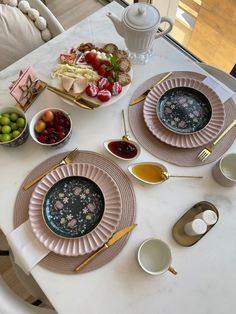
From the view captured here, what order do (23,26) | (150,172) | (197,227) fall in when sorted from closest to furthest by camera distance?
(197,227) → (150,172) → (23,26)

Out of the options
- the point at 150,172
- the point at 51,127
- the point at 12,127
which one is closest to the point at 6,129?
the point at 12,127

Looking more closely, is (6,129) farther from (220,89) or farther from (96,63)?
(220,89)

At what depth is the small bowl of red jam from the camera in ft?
3.10

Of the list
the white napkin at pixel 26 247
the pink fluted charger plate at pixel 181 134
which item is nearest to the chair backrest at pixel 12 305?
the white napkin at pixel 26 247

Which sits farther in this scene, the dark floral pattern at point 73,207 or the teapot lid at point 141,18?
the teapot lid at point 141,18

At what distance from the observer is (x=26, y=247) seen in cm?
83

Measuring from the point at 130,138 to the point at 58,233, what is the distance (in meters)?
0.38

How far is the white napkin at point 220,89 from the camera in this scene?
104cm

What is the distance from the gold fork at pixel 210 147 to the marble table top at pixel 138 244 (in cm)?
3

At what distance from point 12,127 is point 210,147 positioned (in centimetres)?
64

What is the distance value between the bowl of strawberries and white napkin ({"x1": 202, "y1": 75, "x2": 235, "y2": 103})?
0.52m

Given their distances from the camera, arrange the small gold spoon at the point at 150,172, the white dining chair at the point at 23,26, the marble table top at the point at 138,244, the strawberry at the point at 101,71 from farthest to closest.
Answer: the white dining chair at the point at 23,26
the strawberry at the point at 101,71
the small gold spoon at the point at 150,172
the marble table top at the point at 138,244

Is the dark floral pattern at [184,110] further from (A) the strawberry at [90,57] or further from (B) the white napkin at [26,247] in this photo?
(B) the white napkin at [26,247]

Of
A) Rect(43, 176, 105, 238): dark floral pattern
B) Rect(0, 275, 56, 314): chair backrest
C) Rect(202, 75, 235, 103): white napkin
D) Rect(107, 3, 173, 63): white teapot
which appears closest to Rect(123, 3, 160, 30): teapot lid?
Rect(107, 3, 173, 63): white teapot
